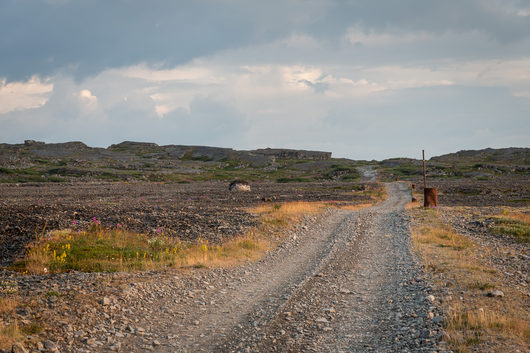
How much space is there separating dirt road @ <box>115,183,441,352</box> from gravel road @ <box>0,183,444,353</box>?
1.1 inches

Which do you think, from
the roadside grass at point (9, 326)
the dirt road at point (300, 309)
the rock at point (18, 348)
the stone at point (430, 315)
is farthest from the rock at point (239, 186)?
the rock at point (18, 348)

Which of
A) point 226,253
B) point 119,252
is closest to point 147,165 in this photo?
point 226,253

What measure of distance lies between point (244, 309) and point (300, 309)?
1.58 m

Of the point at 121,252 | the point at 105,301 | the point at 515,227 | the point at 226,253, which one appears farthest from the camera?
the point at 515,227

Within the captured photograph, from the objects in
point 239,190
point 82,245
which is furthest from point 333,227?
point 239,190

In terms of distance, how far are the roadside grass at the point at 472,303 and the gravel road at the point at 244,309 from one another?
505 millimetres

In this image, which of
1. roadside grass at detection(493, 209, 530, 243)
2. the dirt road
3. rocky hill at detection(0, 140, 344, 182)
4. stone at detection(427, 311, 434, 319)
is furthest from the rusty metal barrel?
rocky hill at detection(0, 140, 344, 182)

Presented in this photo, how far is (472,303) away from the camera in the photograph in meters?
10.1

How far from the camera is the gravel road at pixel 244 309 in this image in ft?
27.1

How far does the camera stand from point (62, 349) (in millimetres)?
7785

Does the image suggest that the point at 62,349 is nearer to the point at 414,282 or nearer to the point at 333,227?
the point at 414,282

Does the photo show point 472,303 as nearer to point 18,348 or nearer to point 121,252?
point 18,348

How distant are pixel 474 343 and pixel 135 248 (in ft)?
42.1

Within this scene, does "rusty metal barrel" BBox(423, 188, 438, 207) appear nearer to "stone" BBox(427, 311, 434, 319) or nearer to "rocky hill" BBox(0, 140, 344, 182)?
"stone" BBox(427, 311, 434, 319)
